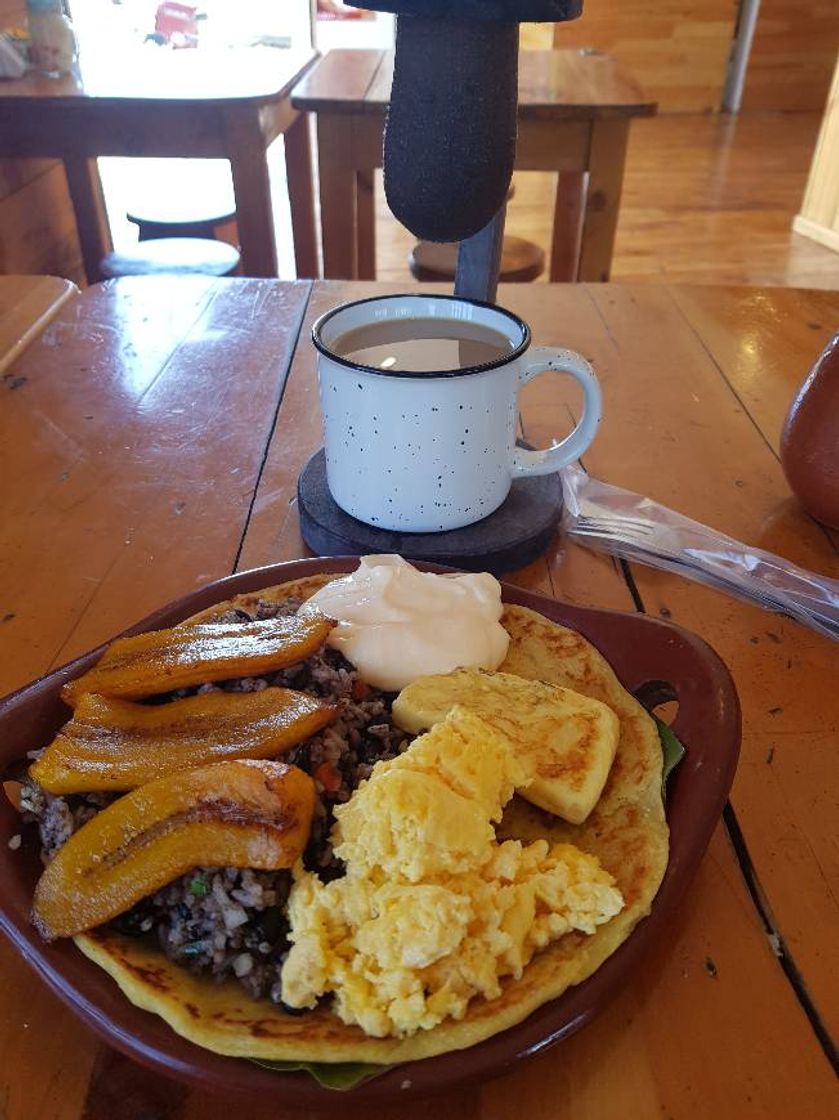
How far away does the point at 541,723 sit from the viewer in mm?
571

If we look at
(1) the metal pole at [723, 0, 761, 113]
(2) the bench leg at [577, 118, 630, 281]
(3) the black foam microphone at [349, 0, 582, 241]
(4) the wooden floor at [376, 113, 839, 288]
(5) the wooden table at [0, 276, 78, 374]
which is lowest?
→ (4) the wooden floor at [376, 113, 839, 288]

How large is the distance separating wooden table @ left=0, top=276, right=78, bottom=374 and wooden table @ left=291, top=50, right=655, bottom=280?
947mm

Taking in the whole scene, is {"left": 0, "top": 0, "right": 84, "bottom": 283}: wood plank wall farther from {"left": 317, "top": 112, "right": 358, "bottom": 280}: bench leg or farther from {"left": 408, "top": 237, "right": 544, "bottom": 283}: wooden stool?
{"left": 408, "top": 237, "right": 544, "bottom": 283}: wooden stool

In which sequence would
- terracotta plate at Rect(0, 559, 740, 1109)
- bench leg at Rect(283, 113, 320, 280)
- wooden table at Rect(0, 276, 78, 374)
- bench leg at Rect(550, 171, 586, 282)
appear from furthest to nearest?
bench leg at Rect(283, 113, 320, 280) → bench leg at Rect(550, 171, 586, 282) → wooden table at Rect(0, 276, 78, 374) → terracotta plate at Rect(0, 559, 740, 1109)

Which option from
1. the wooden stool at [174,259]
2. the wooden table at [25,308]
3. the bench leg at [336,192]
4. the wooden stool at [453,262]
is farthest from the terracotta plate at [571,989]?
the wooden stool at [174,259]

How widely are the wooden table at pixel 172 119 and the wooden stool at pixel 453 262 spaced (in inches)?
18.1

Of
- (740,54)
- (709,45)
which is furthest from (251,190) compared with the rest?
(740,54)

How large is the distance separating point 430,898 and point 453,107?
0.54 meters

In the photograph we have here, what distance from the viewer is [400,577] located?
67 centimetres

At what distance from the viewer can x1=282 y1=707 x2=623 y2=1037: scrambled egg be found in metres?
0.44

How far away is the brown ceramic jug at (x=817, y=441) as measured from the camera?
87 centimetres

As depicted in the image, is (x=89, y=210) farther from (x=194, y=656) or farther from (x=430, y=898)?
(x=430, y=898)

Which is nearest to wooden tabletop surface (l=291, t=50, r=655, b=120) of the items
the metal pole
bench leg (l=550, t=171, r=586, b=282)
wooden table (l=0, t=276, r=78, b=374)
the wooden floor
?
bench leg (l=550, t=171, r=586, b=282)

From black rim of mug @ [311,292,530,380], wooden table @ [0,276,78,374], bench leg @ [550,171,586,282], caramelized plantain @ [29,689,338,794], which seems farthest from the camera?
bench leg @ [550,171,586,282]
